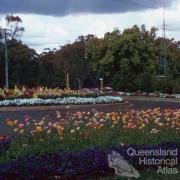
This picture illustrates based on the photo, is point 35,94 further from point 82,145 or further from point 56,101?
point 82,145

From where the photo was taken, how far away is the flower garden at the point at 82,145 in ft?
27.5

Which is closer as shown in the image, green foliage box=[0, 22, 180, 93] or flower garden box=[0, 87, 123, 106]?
flower garden box=[0, 87, 123, 106]

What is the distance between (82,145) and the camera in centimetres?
952

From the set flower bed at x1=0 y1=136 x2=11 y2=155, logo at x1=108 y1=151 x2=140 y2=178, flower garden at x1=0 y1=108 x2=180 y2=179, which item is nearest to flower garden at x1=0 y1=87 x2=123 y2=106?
flower garden at x1=0 y1=108 x2=180 y2=179

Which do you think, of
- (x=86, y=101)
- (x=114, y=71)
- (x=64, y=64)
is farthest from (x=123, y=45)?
(x=86, y=101)

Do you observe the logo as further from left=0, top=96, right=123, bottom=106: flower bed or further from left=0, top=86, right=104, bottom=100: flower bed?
left=0, top=86, right=104, bottom=100: flower bed

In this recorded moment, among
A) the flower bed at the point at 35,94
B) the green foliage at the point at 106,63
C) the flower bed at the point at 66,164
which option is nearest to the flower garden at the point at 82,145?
the flower bed at the point at 66,164

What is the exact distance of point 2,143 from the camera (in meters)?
9.03

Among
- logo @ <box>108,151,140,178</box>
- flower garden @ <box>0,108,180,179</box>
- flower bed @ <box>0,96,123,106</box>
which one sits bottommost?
flower bed @ <box>0,96,123,106</box>

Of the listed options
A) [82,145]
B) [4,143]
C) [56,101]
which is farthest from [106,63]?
[4,143]

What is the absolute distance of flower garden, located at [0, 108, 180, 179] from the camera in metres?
8.38

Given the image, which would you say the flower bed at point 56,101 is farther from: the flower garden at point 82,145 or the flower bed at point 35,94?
the flower garden at point 82,145

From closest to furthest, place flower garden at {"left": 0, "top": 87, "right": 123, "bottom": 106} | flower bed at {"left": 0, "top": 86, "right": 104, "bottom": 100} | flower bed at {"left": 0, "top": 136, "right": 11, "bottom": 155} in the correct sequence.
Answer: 1. flower bed at {"left": 0, "top": 136, "right": 11, "bottom": 155}
2. flower garden at {"left": 0, "top": 87, "right": 123, "bottom": 106}
3. flower bed at {"left": 0, "top": 86, "right": 104, "bottom": 100}

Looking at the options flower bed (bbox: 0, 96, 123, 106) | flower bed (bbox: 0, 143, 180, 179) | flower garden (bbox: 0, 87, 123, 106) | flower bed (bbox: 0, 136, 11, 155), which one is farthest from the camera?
flower garden (bbox: 0, 87, 123, 106)
